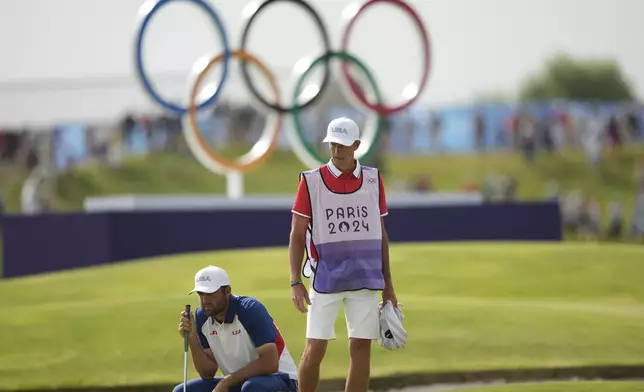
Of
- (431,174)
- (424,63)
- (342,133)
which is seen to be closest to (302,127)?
(424,63)

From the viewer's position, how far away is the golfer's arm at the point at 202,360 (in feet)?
33.2

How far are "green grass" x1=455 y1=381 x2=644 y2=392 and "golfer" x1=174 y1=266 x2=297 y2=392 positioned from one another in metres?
2.75

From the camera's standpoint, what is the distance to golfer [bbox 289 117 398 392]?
399 inches

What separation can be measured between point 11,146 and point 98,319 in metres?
25.9

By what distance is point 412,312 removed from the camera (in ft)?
59.4

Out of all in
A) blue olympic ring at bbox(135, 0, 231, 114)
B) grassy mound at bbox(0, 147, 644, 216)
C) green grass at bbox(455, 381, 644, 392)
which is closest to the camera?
green grass at bbox(455, 381, 644, 392)

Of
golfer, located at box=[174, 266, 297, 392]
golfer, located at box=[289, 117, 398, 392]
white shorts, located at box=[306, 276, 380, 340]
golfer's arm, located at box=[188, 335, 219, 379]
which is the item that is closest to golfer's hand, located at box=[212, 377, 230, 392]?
golfer, located at box=[174, 266, 297, 392]

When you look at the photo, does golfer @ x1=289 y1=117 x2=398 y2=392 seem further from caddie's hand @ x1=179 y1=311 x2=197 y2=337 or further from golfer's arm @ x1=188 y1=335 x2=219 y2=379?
Answer: caddie's hand @ x1=179 y1=311 x2=197 y2=337

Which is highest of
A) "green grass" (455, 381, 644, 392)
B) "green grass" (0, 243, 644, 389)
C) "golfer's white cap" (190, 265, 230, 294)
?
"golfer's white cap" (190, 265, 230, 294)

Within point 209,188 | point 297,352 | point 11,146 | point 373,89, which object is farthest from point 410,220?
point 209,188

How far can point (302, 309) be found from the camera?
9.89 metres

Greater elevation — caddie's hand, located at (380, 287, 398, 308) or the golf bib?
the golf bib

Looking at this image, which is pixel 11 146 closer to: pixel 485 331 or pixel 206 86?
pixel 206 86

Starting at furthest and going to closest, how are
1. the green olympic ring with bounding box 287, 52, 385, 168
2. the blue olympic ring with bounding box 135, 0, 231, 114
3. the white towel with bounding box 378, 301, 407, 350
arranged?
the green olympic ring with bounding box 287, 52, 385, 168, the blue olympic ring with bounding box 135, 0, 231, 114, the white towel with bounding box 378, 301, 407, 350
